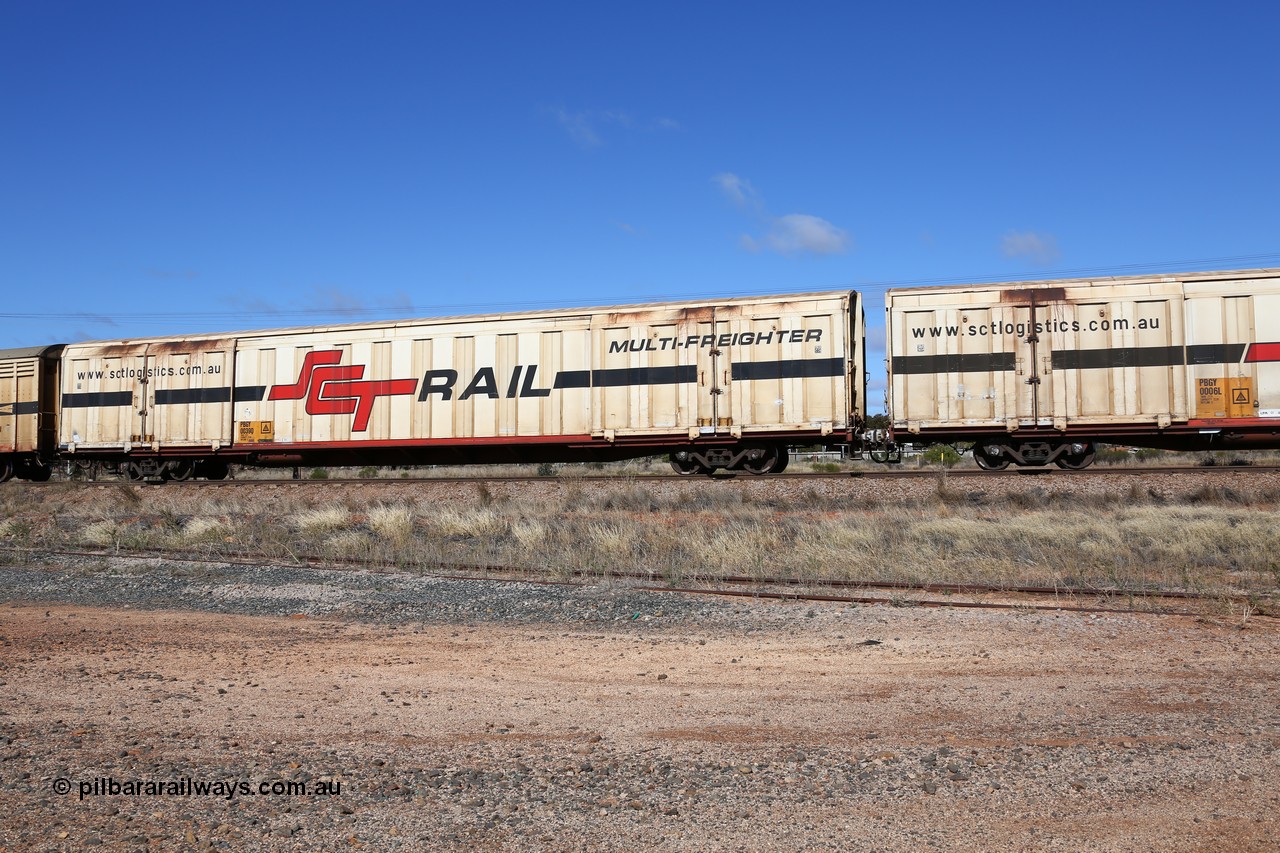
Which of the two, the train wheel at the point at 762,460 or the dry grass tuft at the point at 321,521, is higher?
the train wheel at the point at 762,460

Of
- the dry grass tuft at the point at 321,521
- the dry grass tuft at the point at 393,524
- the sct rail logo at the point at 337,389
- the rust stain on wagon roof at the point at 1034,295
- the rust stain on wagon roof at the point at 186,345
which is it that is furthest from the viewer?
the rust stain on wagon roof at the point at 186,345

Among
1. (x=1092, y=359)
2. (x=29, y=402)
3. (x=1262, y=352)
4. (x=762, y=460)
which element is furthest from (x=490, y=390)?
(x=1262, y=352)

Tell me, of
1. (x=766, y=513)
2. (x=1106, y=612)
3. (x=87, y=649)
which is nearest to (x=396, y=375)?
(x=766, y=513)

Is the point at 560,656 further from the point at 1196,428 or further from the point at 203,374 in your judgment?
the point at 203,374

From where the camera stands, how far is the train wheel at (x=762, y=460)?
59.8 feet

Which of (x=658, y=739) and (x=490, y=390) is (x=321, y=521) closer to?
(x=490, y=390)

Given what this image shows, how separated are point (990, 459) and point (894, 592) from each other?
32.2ft

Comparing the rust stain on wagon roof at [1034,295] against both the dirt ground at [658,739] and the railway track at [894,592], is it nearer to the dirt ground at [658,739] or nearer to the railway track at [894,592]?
the railway track at [894,592]

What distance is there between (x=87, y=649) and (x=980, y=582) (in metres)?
8.10

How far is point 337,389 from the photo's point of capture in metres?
20.1

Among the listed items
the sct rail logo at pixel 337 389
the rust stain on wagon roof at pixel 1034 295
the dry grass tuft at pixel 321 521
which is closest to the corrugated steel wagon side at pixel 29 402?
the sct rail logo at pixel 337 389

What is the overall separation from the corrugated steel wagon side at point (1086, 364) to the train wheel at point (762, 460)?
2434 millimetres

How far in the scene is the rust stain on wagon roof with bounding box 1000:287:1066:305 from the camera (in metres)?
16.6

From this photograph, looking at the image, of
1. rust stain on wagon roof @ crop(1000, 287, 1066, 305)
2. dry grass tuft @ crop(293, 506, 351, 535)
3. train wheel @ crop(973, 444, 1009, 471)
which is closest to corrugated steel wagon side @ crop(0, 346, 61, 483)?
dry grass tuft @ crop(293, 506, 351, 535)
